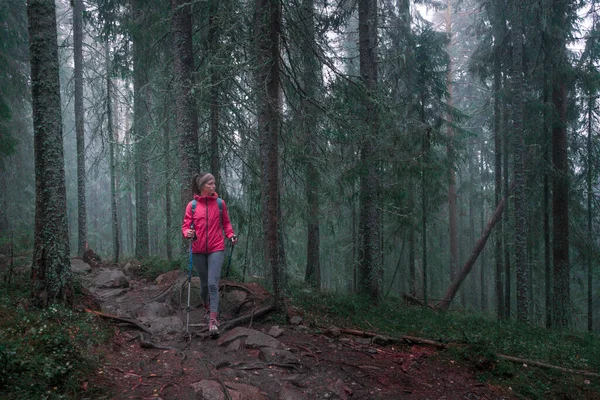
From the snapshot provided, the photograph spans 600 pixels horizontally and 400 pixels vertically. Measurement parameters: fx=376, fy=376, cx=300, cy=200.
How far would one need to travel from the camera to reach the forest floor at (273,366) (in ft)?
13.2

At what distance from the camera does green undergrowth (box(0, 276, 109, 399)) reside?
3.36 metres

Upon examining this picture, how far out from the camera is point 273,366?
15.6 ft

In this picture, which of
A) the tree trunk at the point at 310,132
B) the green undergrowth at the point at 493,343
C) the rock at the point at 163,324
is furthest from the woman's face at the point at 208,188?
the green undergrowth at the point at 493,343

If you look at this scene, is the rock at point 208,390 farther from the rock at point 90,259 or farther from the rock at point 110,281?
the rock at point 90,259

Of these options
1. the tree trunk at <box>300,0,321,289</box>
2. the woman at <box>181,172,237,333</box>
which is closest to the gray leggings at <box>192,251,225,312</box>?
the woman at <box>181,172,237,333</box>

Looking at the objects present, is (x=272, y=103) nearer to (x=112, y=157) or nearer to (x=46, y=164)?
(x=46, y=164)

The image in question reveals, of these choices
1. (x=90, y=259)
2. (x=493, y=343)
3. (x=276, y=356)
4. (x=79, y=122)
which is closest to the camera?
(x=276, y=356)

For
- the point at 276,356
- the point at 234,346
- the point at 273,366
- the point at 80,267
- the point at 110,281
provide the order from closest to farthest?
1. the point at 273,366
2. the point at 276,356
3. the point at 234,346
4. the point at 110,281
5. the point at 80,267

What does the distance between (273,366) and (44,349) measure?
8.35 ft

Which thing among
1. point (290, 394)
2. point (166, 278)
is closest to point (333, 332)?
point (290, 394)

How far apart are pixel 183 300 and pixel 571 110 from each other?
48.3 feet

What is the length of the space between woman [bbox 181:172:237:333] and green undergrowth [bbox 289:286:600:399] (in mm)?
1883

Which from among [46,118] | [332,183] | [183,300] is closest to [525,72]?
[332,183]

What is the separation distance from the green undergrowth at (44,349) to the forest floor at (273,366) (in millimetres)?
187
